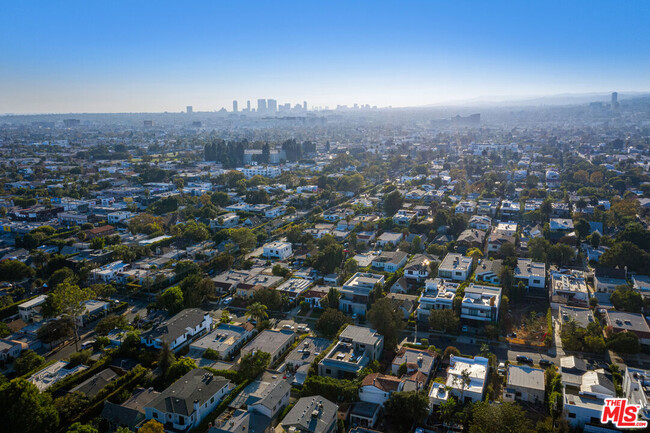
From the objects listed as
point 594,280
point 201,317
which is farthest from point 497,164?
point 201,317

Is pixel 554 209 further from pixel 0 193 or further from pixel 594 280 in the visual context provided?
pixel 0 193

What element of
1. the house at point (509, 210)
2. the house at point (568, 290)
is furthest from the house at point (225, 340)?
the house at point (509, 210)

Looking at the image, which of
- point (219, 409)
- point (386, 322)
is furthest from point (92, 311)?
point (386, 322)

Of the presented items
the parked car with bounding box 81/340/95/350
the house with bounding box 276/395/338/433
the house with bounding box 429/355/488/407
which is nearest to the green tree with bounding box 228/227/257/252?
the parked car with bounding box 81/340/95/350

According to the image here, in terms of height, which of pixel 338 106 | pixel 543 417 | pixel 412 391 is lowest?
pixel 543 417

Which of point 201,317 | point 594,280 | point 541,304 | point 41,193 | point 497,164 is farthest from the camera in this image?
point 497,164

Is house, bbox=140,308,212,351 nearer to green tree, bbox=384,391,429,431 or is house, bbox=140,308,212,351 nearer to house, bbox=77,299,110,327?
house, bbox=77,299,110,327

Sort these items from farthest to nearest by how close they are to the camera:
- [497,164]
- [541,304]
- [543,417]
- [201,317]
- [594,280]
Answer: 1. [497,164]
2. [594,280]
3. [541,304]
4. [201,317]
5. [543,417]
